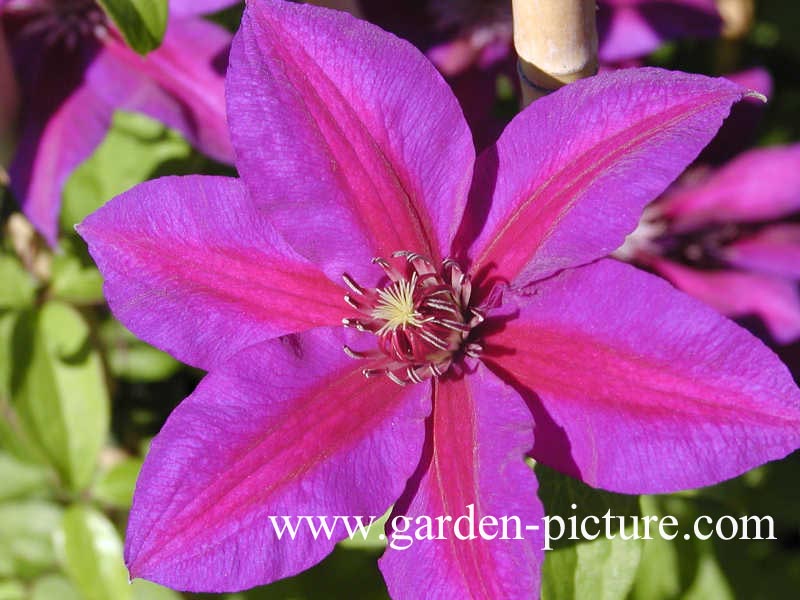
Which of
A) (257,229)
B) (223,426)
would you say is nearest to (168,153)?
(257,229)

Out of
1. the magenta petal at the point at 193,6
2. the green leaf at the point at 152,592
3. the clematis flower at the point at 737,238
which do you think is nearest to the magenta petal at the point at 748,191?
the clematis flower at the point at 737,238

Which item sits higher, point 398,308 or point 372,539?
point 398,308

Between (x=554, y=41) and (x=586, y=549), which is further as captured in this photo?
(x=586, y=549)

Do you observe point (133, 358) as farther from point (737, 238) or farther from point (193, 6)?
point (737, 238)

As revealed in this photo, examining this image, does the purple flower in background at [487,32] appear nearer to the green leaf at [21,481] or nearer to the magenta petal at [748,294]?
the magenta petal at [748,294]

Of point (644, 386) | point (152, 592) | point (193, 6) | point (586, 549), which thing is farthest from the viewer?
point (152, 592)

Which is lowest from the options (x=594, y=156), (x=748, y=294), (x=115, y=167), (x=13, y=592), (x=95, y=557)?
(x=13, y=592)

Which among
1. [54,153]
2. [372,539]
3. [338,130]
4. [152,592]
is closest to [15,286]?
[54,153]

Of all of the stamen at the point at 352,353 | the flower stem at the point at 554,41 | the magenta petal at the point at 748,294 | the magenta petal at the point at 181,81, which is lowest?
the magenta petal at the point at 748,294
